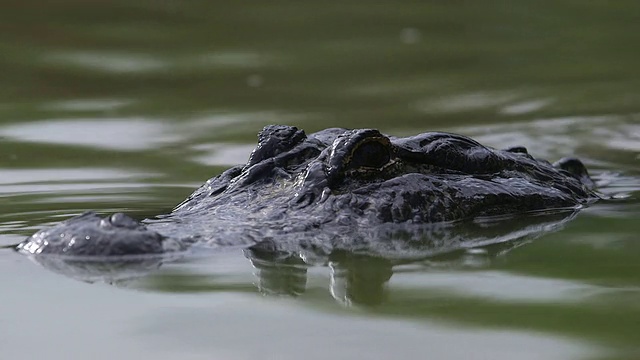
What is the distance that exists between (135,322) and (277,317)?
355 millimetres

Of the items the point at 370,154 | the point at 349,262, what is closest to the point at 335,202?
the point at 370,154

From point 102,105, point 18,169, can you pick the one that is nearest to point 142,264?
point 18,169

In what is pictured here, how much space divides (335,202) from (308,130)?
11.6 ft

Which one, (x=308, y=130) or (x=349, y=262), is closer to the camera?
(x=349, y=262)

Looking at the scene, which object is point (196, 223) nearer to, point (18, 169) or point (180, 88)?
point (18, 169)

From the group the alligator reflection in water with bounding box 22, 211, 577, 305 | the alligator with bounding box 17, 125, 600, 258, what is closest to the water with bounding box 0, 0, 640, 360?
the alligator reflection in water with bounding box 22, 211, 577, 305

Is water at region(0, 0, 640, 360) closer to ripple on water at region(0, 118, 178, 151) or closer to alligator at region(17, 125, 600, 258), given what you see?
ripple on water at region(0, 118, 178, 151)

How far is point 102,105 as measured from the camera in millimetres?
9117

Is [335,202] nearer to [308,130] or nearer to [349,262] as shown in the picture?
[349,262]

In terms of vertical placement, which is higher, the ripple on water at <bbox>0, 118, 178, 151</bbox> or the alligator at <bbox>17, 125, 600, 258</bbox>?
the ripple on water at <bbox>0, 118, 178, 151</bbox>

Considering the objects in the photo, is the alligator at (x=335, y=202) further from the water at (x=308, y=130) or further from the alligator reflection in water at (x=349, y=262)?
the water at (x=308, y=130)

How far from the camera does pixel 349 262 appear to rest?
4.06 metres

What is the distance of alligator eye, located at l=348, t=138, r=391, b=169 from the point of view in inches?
186

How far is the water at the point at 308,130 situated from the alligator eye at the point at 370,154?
67 centimetres
